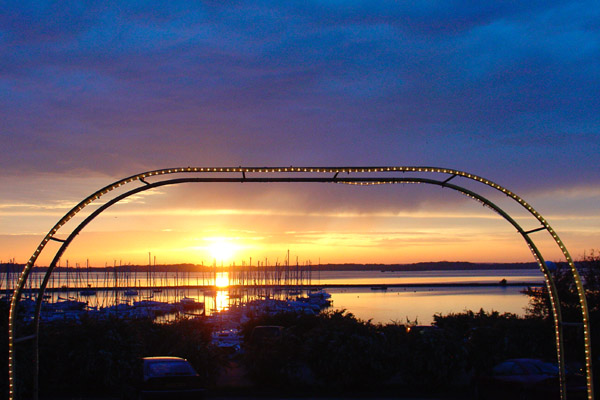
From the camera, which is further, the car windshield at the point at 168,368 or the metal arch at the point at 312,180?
the car windshield at the point at 168,368

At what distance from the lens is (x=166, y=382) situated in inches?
513

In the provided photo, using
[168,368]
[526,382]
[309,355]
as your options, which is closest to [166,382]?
[168,368]

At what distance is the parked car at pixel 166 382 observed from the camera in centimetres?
1297

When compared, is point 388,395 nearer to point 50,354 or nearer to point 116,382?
point 116,382

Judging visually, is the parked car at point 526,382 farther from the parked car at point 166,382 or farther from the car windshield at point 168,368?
the car windshield at point 168,368

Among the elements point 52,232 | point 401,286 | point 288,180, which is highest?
point 288,180

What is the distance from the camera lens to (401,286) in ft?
540

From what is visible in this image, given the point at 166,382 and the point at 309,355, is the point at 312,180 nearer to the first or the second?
the point at 166,382

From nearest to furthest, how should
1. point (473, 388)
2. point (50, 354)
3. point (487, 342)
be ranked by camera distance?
point (473, 388), point (50, 354), point (487, 342)

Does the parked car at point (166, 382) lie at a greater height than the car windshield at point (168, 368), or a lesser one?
lesser

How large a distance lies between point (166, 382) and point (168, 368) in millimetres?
560

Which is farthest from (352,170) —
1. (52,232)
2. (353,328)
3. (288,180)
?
(353,328)

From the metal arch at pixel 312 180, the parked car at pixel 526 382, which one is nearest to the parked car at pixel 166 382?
the metal arch at pixel 312 180

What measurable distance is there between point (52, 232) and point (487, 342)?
45.7 ft
